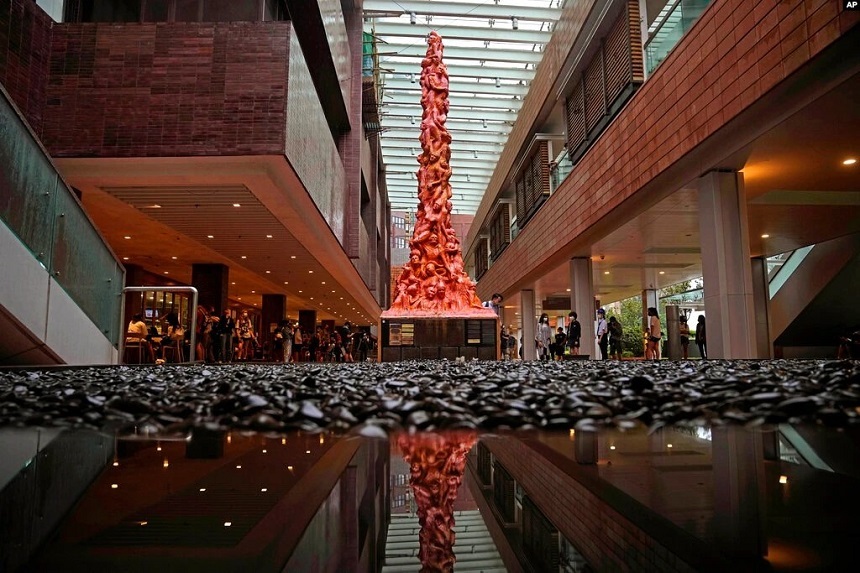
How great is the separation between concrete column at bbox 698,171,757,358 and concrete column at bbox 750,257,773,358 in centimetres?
877

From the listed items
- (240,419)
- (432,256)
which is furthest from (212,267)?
(240,419)

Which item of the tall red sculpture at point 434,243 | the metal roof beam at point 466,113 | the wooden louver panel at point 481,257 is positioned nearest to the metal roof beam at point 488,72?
the metal roof beam at point 466,113

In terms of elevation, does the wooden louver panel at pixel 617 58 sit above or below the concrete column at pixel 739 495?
above

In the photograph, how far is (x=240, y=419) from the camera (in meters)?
2.73

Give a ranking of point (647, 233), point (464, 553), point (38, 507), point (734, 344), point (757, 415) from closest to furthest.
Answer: point (464, 553) < point (38, 507) < point (757, 415) < point (734, 344) < point (647, 233)

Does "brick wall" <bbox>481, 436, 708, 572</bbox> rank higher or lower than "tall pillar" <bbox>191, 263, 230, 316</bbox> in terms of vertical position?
lower

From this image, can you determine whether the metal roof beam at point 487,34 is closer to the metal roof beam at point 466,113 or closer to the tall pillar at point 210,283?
the metal roof beam at point 466,113

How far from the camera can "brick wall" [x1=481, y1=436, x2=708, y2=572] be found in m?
0.91

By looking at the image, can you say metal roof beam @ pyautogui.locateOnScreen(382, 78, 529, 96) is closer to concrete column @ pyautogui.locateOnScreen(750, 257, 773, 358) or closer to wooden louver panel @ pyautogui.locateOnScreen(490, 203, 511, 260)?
wooden louver panel @ pyautogui.locateOnScreen(490, 203, 511, 260)

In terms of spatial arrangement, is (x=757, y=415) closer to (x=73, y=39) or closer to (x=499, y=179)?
(x=73, y=39)

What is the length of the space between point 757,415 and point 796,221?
52.9 feet

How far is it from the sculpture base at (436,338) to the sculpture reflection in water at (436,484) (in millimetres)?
12697

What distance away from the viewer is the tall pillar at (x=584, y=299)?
66.1 ft

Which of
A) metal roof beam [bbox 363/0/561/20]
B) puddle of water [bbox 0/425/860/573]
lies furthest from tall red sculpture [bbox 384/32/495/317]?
puddle of water [bbox 0/425/860/573]
